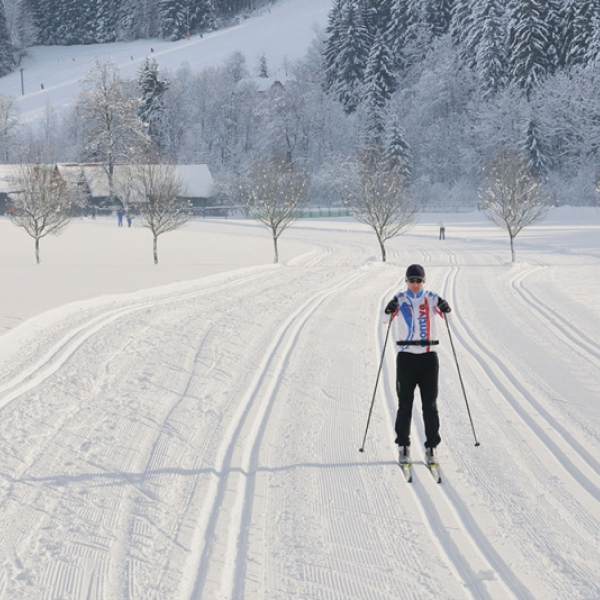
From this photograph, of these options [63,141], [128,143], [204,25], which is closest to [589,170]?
[128,143]

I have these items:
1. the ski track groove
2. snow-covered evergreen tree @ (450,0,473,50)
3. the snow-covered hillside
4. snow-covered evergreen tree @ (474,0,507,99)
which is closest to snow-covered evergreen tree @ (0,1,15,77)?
the snow-covered hillside

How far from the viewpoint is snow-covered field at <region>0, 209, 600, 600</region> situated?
4.28 metres

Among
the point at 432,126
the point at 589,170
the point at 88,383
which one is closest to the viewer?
the point at 88,383

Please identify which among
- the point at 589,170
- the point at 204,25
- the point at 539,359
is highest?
the point at 204,25

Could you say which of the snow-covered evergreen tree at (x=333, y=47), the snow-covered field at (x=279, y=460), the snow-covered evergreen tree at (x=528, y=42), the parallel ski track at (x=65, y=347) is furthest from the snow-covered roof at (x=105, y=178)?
the snow-covered field at (x=279, y=460)

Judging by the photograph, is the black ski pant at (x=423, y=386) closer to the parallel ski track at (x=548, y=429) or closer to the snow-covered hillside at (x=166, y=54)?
the parallel ski track at (x=548, y=429)

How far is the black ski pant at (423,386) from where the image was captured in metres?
6.05

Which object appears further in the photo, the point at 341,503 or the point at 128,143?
the point at 128,143

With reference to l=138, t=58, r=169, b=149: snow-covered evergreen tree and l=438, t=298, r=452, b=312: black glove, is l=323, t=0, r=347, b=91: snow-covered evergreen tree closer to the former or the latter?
l=138, t=58, r=169, b=149: snow-covered evergreen tree

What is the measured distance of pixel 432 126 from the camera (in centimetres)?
7950

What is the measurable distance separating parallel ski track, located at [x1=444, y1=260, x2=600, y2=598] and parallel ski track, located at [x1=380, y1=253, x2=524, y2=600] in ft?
0.14

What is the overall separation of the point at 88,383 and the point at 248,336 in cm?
375

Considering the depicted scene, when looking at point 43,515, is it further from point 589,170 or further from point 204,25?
point 204,25

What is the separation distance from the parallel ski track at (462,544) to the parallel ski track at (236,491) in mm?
1314
